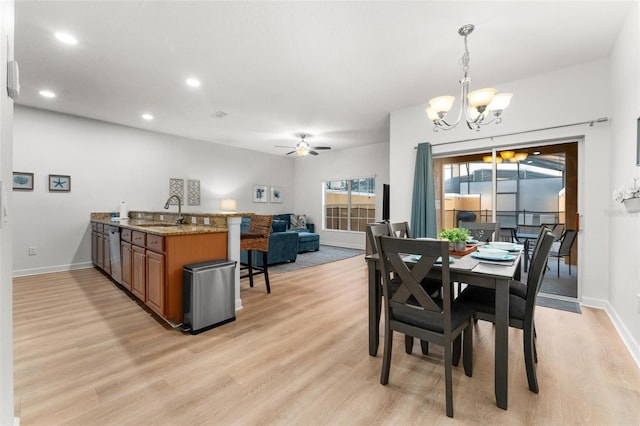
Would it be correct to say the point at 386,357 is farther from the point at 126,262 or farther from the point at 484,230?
the point at 126,262

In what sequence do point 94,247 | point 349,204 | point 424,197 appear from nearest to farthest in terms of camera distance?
point 424,197, point 94,247, point 349,204

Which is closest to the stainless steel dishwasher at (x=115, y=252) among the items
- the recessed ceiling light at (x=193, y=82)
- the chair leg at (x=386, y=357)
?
the recessed ceiling light at (x=193, y=82)

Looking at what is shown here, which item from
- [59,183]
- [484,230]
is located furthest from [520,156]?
[59,183]

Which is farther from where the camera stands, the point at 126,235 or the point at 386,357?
the point at 126,235

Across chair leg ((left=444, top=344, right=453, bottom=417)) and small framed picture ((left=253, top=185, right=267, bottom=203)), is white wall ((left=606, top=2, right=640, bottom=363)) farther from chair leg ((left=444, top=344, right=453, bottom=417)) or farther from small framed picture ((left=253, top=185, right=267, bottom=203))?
small framed picture ((left=253, top=185, right=267, bottom=203))

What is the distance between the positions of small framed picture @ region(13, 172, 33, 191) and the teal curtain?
246 inches

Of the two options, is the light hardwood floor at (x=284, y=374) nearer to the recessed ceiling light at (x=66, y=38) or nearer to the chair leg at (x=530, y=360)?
the chair leg at (x=530, y=360)

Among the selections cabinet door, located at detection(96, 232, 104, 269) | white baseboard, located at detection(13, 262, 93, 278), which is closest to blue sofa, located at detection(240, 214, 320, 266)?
cabinet door, located at detection(96, 232, 104, 269)

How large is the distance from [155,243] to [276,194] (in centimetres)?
595

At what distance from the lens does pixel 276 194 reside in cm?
876

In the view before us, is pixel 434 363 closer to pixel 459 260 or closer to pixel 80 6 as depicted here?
pixel 459 260

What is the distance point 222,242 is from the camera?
10.3 ft

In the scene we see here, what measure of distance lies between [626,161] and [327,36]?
300 cm

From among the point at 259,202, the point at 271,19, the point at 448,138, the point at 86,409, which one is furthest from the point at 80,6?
the point at 259,202
